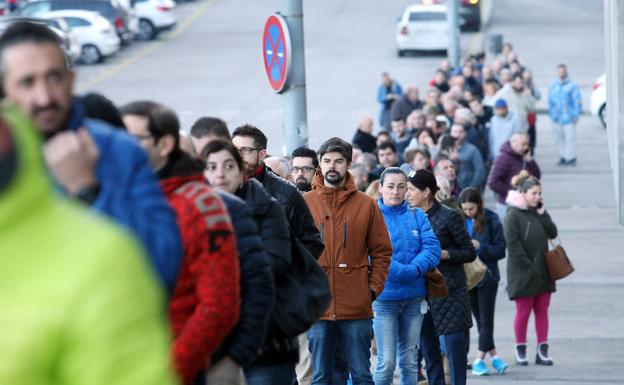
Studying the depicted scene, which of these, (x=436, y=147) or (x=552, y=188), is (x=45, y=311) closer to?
(x=436, y=147)

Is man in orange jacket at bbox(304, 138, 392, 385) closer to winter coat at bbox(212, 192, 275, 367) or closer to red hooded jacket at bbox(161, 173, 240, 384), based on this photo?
winter coat at bbox(212, 192, 275, 367)

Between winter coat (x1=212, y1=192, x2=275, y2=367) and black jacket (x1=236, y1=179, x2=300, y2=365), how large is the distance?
0.84 metres

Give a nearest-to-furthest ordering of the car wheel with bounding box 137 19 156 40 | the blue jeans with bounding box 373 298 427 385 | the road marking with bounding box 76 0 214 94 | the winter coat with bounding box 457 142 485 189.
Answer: the blue jeans with bounding box 373 298 427 385
the winter coat with bounding box 457 142 485 189
the road marking with bounding box 76 0 214 94
the car wheel with bounding box 137 19 156 40

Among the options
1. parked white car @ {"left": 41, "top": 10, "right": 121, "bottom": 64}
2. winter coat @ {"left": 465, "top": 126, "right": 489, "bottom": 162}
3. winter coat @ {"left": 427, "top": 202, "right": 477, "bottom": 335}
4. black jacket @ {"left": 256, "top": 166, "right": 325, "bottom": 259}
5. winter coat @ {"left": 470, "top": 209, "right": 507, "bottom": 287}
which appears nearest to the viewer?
black jacket @ {"left": 256, "top": 166, "right": 325, "bottom": 259}

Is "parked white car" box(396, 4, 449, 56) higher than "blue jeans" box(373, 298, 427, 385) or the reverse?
higher

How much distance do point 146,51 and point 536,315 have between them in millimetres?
37889

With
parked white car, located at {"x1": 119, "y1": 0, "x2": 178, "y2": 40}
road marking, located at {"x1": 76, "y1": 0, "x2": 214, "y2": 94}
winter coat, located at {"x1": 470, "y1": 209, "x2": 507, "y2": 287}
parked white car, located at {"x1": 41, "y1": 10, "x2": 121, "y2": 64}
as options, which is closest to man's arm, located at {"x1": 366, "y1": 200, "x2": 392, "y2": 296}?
winter coat, located at {"x1": 470, "y1": 209, "x2": 507, "y2": 287}

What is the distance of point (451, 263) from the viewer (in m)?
10.6

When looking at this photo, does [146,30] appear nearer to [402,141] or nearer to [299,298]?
[402,141]

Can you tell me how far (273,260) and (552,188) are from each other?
19.7 meters

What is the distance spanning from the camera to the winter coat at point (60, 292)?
2.24 metres

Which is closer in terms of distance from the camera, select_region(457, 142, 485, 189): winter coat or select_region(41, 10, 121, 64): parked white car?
select_region(457, 142, 485, 189): winter coat

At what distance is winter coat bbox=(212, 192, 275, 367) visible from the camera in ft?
15.0

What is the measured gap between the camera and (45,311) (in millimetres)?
2240
